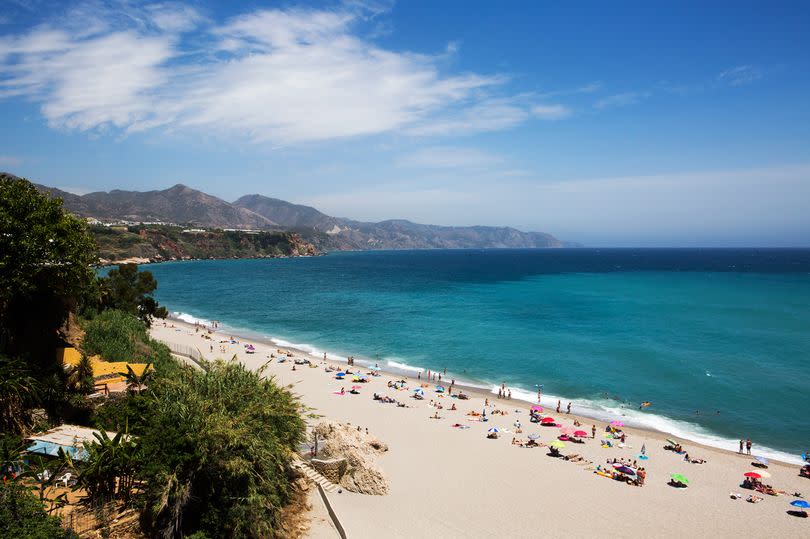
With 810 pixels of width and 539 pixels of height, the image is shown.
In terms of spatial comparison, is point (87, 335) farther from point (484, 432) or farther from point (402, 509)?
point (484, 432)

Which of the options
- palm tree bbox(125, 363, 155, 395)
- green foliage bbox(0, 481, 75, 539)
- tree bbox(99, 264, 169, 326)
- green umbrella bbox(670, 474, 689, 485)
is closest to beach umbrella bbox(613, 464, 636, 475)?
green umbrella bbox(670, 474, 689, 485)

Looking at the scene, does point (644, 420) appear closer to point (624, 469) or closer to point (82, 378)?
point (624, 469)

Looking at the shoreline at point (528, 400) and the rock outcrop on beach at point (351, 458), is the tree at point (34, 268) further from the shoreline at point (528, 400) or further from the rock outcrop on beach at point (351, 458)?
the shoreline at point (528, 400)

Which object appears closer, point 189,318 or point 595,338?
point 595,338

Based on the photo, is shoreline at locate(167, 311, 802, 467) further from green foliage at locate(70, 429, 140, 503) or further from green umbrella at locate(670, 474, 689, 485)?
green foliage at locate(70, 429, 140, 503)

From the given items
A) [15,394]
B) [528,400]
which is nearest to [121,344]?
[15,394]

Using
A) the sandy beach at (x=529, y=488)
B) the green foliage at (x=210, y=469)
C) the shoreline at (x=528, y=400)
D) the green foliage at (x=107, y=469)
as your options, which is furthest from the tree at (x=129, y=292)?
the green foliage at (x=210, y=469)

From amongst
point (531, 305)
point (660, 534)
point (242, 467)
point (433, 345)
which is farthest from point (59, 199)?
point (531, 305)
